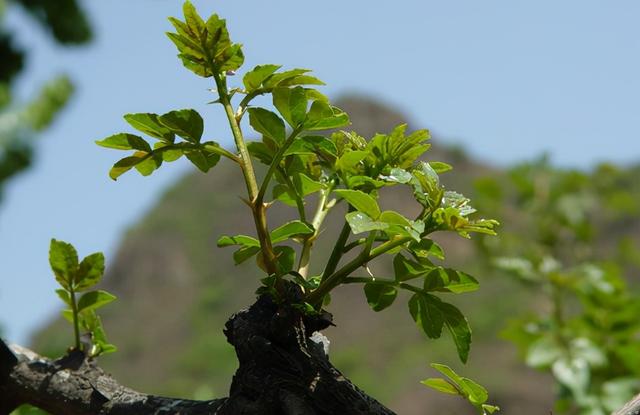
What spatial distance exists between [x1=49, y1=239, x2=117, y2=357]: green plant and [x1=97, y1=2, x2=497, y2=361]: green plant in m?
0.18

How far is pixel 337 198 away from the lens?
0.90 meters

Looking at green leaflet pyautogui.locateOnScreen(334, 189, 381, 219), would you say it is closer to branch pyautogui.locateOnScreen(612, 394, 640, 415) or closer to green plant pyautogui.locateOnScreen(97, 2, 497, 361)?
A: green plant pyautogui.locateOnScreen(97, 2, 497, 361)

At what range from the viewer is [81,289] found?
100 cm

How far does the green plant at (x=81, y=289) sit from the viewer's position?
0.97 metres

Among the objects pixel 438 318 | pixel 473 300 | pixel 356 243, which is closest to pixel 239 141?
pixel 356 243

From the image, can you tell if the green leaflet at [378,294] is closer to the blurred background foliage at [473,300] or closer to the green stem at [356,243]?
the green stem at [356,243]

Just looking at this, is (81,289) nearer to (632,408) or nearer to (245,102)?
(245,102)

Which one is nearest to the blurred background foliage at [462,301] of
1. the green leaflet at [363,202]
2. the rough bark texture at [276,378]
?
the rough bark texture at [276,378]

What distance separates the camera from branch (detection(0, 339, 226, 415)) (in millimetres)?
898

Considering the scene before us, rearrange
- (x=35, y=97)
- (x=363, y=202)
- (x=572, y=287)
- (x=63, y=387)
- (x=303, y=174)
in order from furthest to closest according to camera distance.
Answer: (x=35, y=97), (x=572, y=287), (x=63, y=387), (x=303, y=174), (x=363, y=202)

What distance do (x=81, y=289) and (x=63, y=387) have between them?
12 cm

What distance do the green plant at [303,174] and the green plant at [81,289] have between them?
6.9 inches

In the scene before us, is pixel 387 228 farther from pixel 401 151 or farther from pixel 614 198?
pixel 614 198

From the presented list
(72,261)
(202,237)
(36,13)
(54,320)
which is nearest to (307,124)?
(72,261)
